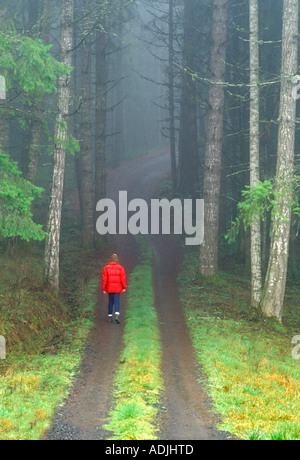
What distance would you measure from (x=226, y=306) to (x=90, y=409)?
896 centimetres

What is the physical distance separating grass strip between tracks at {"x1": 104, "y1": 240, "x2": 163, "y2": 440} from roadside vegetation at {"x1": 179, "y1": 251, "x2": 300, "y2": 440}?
104 centimetres

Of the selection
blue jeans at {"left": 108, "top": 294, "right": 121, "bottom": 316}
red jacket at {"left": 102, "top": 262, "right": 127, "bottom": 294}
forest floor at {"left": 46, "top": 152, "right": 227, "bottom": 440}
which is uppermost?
red jacket at {"left": 102, "top": 262, "right": 127, "bottom": 294}

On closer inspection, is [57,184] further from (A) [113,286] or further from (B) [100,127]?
(B) [100,127]

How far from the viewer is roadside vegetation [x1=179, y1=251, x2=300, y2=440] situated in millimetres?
8492

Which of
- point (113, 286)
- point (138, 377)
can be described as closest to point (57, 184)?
point (113, 286)

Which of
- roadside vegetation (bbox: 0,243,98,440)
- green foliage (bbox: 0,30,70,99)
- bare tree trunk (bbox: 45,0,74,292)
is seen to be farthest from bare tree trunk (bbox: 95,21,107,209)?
green foliage (bbox: 0,30,70,99)

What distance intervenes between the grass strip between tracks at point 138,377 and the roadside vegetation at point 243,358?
104cm

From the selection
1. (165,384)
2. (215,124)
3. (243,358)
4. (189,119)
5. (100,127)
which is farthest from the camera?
(189,119)

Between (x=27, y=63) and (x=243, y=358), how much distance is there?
28.4ft

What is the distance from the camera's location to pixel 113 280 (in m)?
14.9

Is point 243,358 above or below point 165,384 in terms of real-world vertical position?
above

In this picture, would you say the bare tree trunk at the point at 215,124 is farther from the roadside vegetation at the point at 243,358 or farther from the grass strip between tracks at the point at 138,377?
the grass strip between tracks at the point at 138,377

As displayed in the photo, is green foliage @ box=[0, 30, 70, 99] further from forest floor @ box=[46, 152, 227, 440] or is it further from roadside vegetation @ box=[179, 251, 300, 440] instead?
roadside vegetation @ box=[179, 251, 300, 440]
